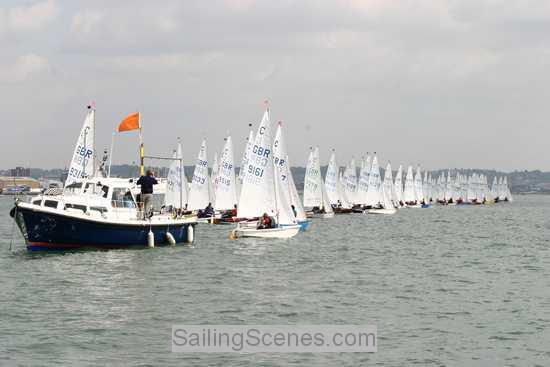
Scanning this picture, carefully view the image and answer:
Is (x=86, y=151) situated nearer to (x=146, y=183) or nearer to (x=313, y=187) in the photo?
(x=146, y=183)

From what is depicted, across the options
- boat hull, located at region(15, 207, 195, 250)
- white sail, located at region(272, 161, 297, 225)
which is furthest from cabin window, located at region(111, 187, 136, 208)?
white sail, located at region(272, 161, 297, 225)

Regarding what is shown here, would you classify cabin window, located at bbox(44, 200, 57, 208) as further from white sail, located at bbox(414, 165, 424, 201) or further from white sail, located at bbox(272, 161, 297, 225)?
white sail, located at bbox(414, 165, 424, 201)

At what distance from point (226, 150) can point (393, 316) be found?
5382cm

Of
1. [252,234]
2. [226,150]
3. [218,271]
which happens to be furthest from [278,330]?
[226,150]

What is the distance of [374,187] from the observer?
12669cm

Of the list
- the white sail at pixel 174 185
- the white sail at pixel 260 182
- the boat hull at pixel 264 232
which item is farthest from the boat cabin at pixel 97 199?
the white sail at pixel 174 185

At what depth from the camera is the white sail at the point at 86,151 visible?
52500mm

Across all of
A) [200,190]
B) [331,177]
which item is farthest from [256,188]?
[331,177]

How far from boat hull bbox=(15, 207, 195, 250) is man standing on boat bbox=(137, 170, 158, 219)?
2.12 metres

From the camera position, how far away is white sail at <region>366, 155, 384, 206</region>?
12519cm

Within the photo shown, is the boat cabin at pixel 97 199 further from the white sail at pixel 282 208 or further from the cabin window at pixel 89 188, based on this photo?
the white sail at pixel 282 208

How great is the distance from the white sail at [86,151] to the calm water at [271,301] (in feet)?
19.4

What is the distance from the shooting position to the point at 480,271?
41.3 m

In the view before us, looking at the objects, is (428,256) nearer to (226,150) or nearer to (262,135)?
(262,135)
